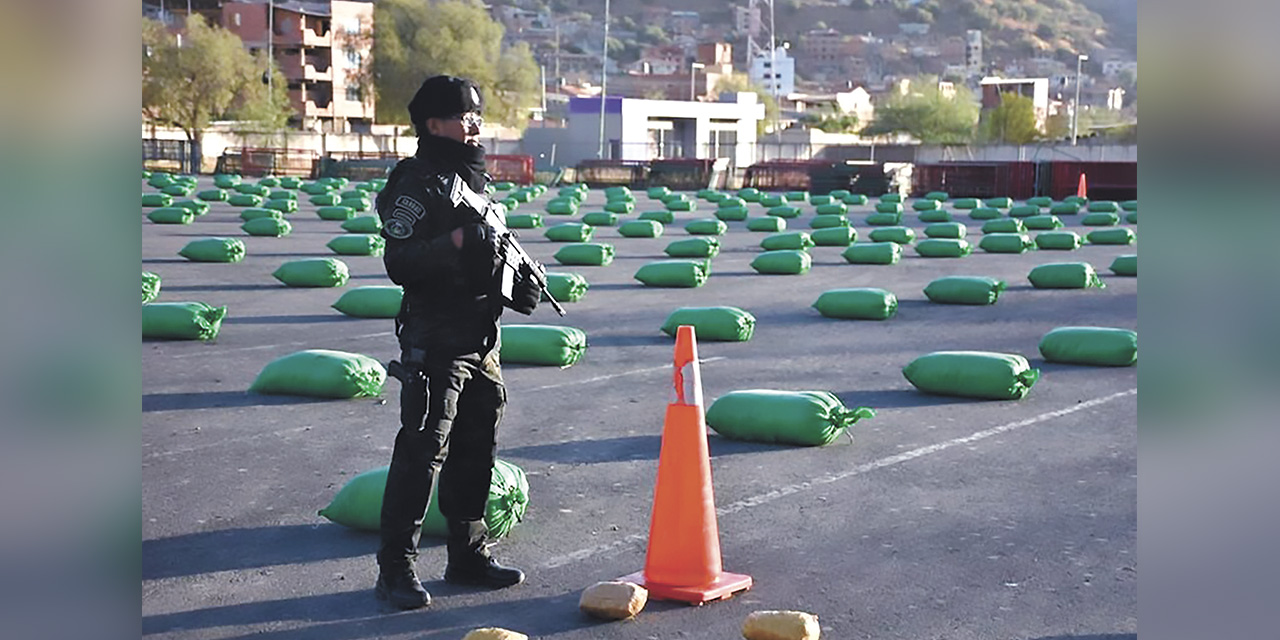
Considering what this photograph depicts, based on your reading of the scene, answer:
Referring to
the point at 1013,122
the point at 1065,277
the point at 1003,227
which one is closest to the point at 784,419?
the point at 1065,277

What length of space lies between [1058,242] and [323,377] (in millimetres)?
15849

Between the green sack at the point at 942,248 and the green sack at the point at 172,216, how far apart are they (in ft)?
46.8

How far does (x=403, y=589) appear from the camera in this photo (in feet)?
18.0

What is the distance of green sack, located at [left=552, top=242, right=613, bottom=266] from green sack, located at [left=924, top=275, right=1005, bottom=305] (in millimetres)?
5436

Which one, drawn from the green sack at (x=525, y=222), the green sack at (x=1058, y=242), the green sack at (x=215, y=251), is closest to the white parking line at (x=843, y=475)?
the green sack at (x=1058, y=242)

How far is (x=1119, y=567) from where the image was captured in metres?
6.12

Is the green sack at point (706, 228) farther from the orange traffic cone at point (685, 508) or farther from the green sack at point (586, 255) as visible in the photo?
the orange traffic cone at point (685, 508)

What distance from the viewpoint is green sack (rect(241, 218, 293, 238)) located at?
2489 centimetres

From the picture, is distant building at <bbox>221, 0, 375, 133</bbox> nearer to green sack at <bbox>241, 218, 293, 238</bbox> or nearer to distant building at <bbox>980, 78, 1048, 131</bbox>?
distant building at <bbox>980, 78, 1048, 131</bbox>

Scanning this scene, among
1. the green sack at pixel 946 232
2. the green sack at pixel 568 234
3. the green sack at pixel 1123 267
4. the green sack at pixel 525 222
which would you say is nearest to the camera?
the green sack at pixel 1123 267

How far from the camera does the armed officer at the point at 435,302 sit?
17.2 feet
